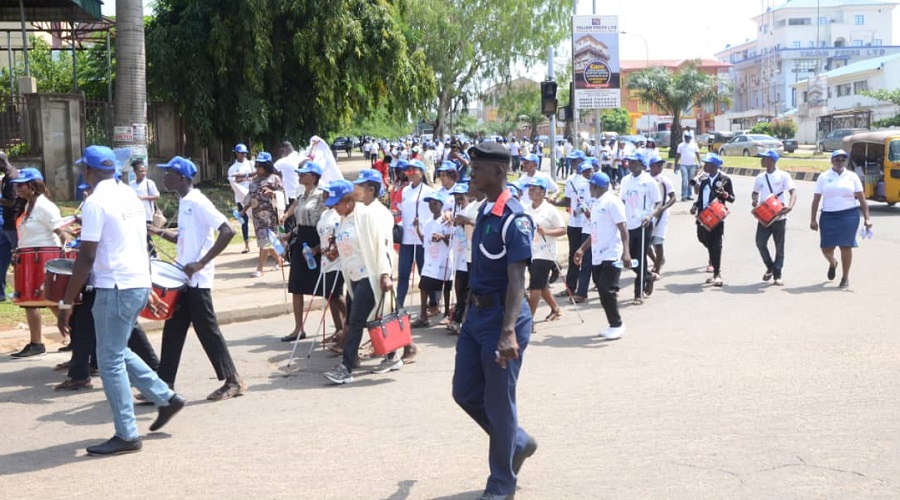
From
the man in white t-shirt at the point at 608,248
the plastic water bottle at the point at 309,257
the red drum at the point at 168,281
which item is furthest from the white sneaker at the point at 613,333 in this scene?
the red drum at the point at 168,281

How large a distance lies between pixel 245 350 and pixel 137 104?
7.76m

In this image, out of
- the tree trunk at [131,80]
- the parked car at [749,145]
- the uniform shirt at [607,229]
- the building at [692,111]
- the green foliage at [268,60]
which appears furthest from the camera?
the building at [692,111]

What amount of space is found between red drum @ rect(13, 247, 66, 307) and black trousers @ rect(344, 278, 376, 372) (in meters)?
2.49

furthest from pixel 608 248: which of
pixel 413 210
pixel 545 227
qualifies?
pixel 413 210

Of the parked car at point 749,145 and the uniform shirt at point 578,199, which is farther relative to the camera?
the parked car at point 749,145

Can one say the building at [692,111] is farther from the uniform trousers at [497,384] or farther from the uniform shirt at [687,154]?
the uniform trousers at [497,384]

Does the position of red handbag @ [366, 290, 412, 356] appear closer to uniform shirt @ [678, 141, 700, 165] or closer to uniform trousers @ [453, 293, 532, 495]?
uniform trousers @ [453, 293, 532, 495]

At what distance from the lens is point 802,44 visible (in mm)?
113312

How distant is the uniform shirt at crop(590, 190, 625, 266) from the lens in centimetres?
1001

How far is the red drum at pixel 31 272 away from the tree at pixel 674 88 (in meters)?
49.9

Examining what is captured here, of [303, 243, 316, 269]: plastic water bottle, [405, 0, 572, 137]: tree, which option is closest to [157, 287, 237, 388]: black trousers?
[303, 243, 316, 269]: plastic water bottle

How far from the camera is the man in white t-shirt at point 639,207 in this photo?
38.7 feet

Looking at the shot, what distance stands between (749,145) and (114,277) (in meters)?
53.1

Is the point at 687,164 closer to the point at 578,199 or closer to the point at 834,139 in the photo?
the point at 578,199
